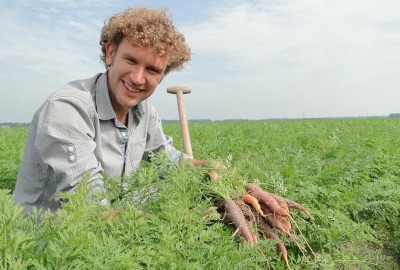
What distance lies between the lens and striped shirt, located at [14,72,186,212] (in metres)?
3.08

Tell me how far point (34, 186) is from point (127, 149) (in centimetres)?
82

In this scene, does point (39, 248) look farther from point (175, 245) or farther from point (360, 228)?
point (360, 228)

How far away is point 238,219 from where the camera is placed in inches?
121

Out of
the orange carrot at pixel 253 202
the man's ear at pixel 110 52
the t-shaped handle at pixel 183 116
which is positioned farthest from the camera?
the t-shaped handle at pixel 183 116

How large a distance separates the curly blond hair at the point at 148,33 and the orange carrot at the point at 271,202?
1277mm

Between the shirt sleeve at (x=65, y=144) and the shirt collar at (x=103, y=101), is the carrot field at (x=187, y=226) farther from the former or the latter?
the shirt collar at (x=103, y=101)

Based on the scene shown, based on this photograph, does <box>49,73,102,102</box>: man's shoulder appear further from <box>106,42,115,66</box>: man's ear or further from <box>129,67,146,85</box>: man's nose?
<box>129,67,146,85</box>: man's nose

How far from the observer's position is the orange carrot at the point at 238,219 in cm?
302

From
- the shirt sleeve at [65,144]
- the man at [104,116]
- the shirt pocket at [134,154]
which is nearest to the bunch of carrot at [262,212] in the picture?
the man at [104,116]

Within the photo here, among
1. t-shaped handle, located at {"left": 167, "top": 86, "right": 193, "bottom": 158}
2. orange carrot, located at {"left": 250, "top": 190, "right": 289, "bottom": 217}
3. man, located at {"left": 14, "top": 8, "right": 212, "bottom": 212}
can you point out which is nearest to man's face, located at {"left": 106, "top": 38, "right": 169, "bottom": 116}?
man, located at {"left": 14, "top": 8, "right": 212, "bottom": 212}

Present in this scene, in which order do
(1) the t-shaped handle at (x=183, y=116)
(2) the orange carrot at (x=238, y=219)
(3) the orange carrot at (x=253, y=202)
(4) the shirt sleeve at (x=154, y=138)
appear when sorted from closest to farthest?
(2) the orange carrot at (x=238, y=219) → (3) the orange carrot at (x=253, y=202) → (4) the shirt sleeve at (x=154, y=138) → (1) the t-shaped handle at (x=183, y=116)

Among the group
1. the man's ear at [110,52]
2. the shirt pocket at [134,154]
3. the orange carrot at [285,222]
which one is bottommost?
the orange carrot at [285,222]

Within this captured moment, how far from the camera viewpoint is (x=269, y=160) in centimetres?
522

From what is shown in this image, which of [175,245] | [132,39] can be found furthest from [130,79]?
[175,245]
